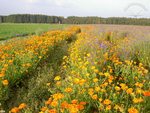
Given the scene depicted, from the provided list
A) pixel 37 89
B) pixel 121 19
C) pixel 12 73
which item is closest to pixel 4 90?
pixel 12 73

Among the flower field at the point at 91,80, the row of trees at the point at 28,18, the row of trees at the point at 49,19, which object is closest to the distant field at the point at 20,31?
the flower field at the point at 91,80

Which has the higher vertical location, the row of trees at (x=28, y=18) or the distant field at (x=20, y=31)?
the row of trees at (x=28, y=18)

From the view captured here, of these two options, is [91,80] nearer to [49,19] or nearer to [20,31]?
[20,31]

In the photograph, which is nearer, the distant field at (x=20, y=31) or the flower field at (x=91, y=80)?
the flower field at (x=91, y=80)

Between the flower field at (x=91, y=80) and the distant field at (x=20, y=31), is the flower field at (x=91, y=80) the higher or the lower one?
the lower one

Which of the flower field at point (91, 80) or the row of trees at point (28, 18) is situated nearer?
the flower field at point (91, 80)

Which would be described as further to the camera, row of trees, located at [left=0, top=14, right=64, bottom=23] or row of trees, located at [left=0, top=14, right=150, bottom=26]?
row of trees, located at [left=0, top=14, right=64, bottom=23]

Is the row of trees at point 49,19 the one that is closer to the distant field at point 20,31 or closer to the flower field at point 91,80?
the distant field at point 20,31

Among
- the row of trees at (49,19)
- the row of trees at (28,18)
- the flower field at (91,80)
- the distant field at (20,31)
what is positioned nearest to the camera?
the flower field at (91,80)

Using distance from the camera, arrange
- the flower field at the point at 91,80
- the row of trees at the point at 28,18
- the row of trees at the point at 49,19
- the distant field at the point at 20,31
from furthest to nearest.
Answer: the row of trees at the point at 28,18, the row of trees at the point at 49,19, the distant field at the point at 20,31, the flower field at the point at 91,80

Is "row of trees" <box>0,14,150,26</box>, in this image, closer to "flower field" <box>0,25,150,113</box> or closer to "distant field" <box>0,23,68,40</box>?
"distant field" <box>0,23,68,40</box>

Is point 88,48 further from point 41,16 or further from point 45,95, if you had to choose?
point 41,16

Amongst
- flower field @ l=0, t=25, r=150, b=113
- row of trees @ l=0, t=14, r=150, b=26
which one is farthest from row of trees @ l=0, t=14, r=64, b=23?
flower field @ l=0, t=25, r=150, b=113

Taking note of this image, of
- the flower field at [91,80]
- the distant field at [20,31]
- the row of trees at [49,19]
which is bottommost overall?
the flower field at [91,80]
